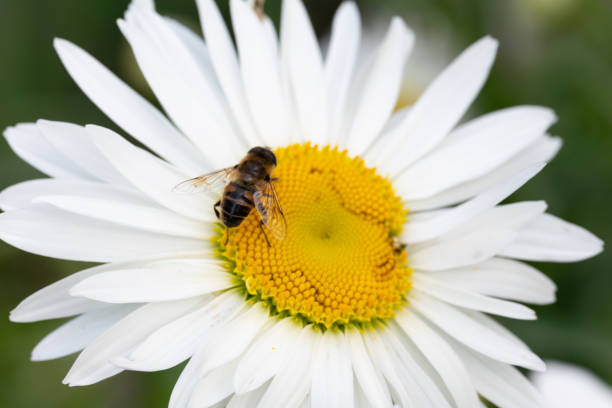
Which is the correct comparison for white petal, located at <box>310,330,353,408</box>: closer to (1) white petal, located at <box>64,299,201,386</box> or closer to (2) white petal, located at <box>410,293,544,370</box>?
(2) white petal, located at <box>410,293,544,370</box>

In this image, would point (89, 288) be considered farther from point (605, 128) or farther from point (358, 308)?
point (605, 128)

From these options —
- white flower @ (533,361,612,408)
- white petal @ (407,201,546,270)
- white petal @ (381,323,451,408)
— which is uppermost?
white petal @ (407,201,546,270)

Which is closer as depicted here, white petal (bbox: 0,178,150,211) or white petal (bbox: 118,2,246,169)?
white petal (bbox: 0,178,150,211)

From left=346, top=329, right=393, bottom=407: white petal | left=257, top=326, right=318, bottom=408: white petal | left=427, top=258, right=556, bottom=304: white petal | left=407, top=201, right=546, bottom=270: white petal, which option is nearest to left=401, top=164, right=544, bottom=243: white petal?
left=407, top=201, right=546, bottom=270: white petal

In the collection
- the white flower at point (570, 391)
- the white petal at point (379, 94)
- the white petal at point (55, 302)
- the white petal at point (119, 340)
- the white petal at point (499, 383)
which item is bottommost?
the white flower at point (570, 391)

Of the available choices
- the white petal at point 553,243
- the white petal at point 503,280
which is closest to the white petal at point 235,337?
the white petal at point 503,280

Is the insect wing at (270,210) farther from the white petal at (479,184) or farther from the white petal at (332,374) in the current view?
the white petal at (479,184)

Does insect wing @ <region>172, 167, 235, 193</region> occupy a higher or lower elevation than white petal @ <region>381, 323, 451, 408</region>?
higher
